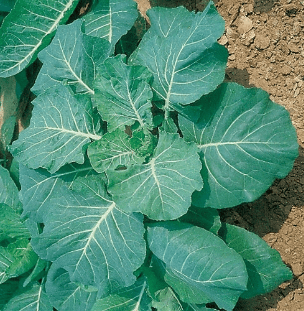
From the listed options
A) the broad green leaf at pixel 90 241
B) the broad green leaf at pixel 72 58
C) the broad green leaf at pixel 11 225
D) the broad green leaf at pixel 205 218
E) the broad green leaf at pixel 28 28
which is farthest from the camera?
the broad green leaf at pixel 11 225

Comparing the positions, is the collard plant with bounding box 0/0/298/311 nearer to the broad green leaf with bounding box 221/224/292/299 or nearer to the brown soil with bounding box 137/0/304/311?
the broad green leaf with bounding box 221/224/292/299

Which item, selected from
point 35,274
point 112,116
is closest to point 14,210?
point 35,274

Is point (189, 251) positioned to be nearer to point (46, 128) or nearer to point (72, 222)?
point (72, 222)

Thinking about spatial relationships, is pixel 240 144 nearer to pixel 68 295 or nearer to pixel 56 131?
A: pixel 56 131

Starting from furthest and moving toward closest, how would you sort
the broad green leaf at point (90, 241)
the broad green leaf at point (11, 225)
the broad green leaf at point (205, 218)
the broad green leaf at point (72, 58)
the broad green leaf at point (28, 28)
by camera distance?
the broad green leaf at point (11, 225) < the broad green leaf at point (28, 28) < the broad green leaf at point (72, 58) < the broad green leaf at point (205, 218) < the broad green leaf at point (90, 241)

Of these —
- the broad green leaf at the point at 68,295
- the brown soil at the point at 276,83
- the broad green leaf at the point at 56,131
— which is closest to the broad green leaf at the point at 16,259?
the broad green leaf at the point at 68,295

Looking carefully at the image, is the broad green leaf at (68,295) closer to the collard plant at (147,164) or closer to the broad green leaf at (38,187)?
the collard plant at (147,164)
